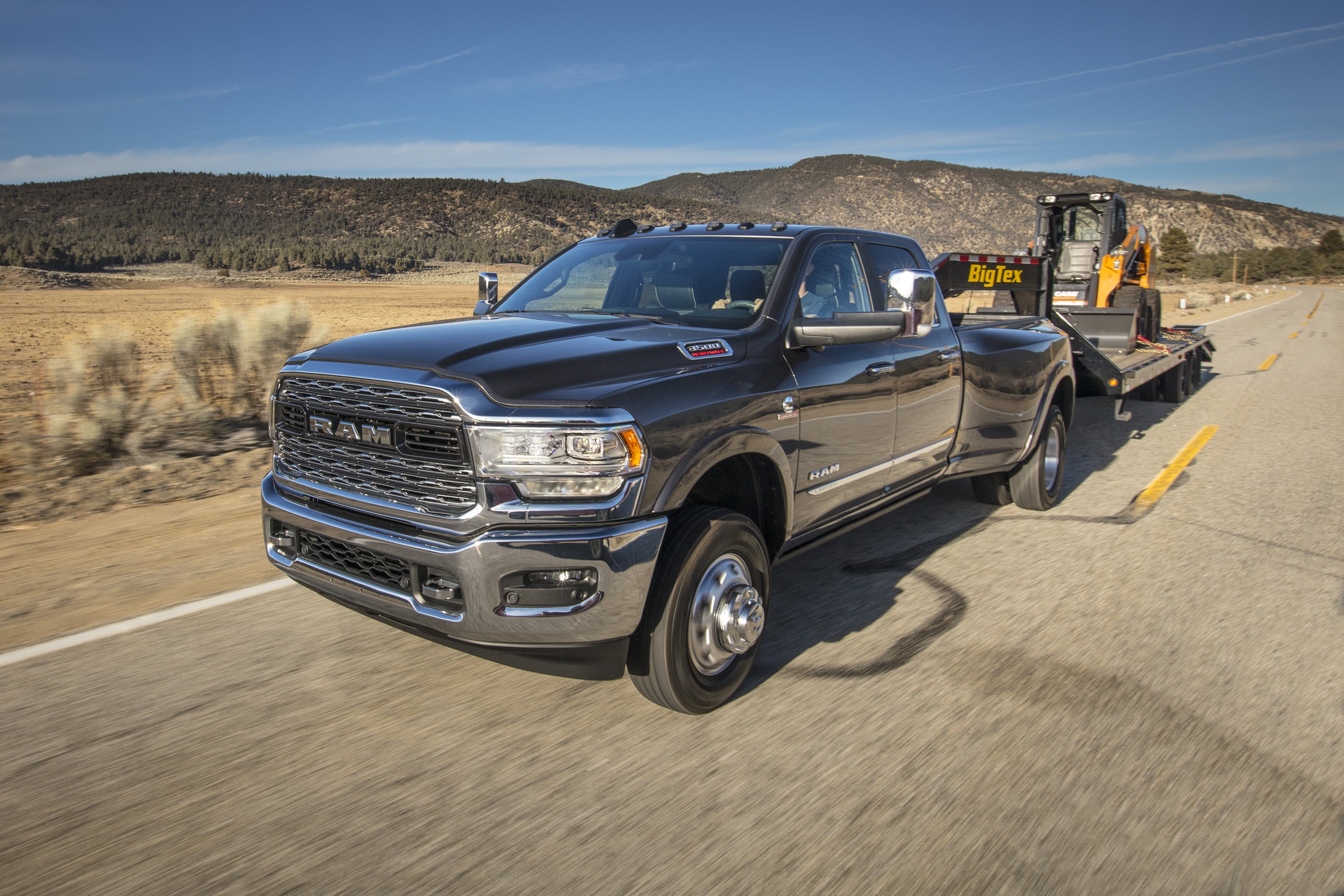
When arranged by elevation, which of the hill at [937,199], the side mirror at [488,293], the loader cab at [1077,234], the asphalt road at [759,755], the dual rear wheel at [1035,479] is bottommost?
the asphalt road at [759,755]

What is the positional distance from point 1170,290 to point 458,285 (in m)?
44.9

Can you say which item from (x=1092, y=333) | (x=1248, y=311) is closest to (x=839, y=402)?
(x=1092, y=333)

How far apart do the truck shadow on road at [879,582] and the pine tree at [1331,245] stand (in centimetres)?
14777

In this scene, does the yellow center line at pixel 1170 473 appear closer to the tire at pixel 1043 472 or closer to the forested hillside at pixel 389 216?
the tire at pixel 1043 472

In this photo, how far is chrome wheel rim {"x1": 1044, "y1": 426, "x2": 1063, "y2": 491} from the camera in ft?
23.0

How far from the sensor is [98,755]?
321 centimetres

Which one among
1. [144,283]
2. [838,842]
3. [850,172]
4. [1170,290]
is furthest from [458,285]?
[850,172]

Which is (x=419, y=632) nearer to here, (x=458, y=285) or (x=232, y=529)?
(x=232, y=529)

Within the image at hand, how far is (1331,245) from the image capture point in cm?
12900

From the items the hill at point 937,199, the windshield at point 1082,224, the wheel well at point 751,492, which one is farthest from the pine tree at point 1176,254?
the wheel well at point 751,492

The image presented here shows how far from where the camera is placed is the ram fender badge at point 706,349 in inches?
144

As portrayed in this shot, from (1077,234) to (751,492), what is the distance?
18.5 metres

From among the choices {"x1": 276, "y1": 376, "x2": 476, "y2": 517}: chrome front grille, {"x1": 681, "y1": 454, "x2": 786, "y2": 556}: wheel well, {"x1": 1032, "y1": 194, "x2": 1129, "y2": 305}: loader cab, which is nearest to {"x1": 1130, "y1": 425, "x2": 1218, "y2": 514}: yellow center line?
{"x1": 681, "y1": 454, "x2": 786, "y2": 556}: wheel well

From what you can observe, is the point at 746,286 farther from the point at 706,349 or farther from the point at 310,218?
the point at 310,218
